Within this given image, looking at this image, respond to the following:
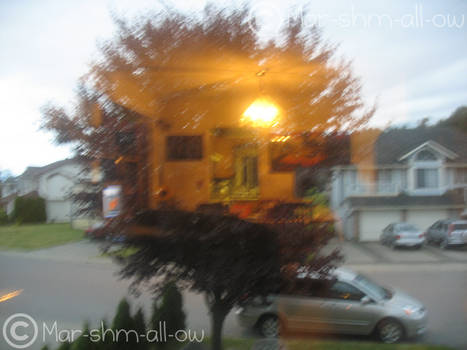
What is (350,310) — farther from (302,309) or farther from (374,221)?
(374,221)

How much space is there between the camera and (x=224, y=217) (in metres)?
1.56

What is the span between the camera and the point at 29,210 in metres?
1.90

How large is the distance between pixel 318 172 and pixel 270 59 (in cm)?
63

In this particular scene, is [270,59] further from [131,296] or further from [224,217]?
[131,296]

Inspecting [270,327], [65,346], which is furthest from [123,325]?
[270,327]

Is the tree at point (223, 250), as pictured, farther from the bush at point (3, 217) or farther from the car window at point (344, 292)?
the bush at point (3, 217)

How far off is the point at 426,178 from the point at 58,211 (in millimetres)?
1961

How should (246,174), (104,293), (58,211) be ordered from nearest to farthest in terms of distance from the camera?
(246,174) → (58,211) → (104,293)

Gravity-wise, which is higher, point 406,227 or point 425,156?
point 425,156

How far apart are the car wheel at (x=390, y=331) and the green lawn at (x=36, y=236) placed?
1.78m

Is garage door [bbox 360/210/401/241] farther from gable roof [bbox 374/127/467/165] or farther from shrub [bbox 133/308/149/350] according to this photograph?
shrub [bbox 133/308/149/350]

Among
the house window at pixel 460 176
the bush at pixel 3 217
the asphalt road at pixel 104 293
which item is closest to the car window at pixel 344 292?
the asphalt road at pixel 104 293

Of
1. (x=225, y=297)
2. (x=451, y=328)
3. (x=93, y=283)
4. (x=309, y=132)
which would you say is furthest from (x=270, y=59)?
(x=451, y=328)

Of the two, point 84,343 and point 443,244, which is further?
point 84,343
